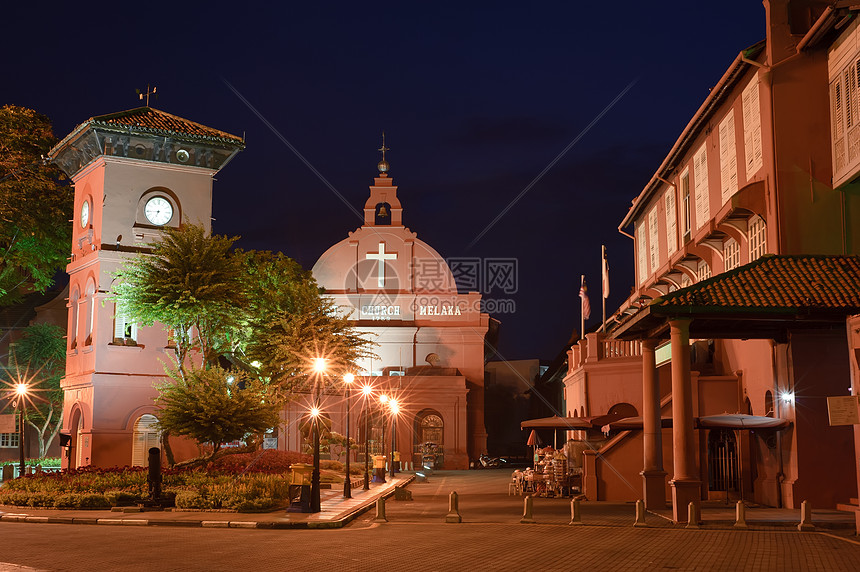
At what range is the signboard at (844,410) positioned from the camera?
18.5 metres

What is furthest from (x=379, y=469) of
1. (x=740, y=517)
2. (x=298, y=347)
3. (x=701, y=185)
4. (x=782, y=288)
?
(x=782, y=288)

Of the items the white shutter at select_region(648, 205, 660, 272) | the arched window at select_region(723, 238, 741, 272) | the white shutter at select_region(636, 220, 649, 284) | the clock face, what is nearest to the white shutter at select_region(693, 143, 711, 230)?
the arched window at select_region(723, 238, 741, 272)

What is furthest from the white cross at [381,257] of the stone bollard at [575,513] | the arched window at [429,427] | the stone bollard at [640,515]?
the stone bollard at [640,515]

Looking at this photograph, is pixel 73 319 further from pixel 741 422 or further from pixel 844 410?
pixel 844 410

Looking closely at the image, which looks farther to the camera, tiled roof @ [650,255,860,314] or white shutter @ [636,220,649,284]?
white shutter @ [636,220,649,284]

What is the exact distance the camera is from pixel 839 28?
23.4 meters

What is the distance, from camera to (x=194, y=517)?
2359 cm

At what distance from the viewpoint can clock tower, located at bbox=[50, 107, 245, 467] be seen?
3862 cm

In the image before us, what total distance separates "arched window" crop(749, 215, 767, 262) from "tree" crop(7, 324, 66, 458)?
44.1 m

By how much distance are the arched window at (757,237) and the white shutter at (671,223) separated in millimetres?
8591

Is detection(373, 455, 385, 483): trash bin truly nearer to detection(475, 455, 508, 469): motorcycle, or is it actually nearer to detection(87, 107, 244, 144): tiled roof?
detection(87, 107, 244, 144): tiled roof

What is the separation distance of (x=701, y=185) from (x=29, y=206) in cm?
3091

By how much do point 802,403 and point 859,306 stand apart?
14.0ft

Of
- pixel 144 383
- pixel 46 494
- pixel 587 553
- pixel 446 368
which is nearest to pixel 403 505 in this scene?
pixel 46 494
